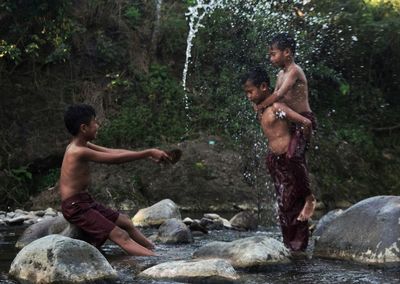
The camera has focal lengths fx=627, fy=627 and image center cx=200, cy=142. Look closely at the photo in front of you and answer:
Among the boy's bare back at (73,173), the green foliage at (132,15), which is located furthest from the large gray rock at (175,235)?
the green foliage at (132,15)

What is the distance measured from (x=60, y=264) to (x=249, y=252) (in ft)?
3.98

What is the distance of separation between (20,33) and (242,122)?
162 inches

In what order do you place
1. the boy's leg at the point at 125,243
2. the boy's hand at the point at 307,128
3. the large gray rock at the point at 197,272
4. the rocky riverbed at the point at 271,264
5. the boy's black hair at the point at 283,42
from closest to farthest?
the large gray rock at the point at 197,272, the rocky riverbed at the point at 271,264, the boy's leg at the point at 125,243, the boy's hand at the point at 307,128, the boy's black hair at the point at 283,42

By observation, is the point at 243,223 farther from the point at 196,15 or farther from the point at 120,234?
the point at 196,15

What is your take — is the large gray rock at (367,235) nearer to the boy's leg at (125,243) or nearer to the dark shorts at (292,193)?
the dark shorts at (292,193)

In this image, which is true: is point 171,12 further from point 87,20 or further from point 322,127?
point 322,127

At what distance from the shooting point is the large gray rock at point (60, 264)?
3547 mm

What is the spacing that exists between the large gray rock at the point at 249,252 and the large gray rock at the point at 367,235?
1.57 feet

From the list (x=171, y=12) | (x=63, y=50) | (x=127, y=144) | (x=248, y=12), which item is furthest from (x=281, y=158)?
(x=171, y=12)

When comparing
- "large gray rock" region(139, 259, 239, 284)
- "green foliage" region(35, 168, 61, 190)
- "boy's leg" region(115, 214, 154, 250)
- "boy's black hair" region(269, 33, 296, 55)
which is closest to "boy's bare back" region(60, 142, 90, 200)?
"boy's leg" region(115, 214, 154, 250)

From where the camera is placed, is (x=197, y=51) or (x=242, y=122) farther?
(x=197, y=51)

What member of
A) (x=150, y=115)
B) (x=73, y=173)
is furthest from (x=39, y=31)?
(x=73, y=173)

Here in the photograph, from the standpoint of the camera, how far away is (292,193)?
16.1 ft

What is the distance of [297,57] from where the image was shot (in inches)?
456
